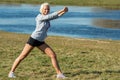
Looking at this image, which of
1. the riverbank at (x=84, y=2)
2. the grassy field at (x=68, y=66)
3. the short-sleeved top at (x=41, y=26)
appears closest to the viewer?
the short-sleeved top at (x=41, y=26)

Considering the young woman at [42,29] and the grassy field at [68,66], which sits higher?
the young woman at [42,29]

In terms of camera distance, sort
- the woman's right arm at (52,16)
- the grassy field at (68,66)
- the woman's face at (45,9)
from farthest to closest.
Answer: the grassy field at (68,66) → the woman's face at (45,9) → the woman's right arm at (52,16)

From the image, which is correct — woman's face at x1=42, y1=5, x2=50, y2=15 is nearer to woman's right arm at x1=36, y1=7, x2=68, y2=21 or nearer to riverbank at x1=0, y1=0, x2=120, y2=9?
woman's right arm at x1=36, y1=7, x2=68, y2=21

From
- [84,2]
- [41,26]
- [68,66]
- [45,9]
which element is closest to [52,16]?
[45,9]

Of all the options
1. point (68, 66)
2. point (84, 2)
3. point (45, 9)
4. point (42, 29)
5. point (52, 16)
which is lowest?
point (84, 2)

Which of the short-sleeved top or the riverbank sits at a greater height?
Result: the short-sleeved top

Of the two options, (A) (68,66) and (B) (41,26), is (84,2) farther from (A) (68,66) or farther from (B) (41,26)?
(B) (41,26)

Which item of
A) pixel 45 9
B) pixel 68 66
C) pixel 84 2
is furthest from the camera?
pixel 84 2

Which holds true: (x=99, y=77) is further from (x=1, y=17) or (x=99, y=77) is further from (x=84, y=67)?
(x=1, y=17)

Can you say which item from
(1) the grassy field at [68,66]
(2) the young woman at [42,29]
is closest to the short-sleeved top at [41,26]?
(2) the young woman at [42,29]

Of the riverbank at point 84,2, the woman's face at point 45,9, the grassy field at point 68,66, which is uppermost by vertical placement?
the woman's face at point 45,9

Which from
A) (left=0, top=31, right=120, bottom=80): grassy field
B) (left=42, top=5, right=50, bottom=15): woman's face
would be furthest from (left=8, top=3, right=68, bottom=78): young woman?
(left=0, top=31, right=120, bottom=80): grassy field

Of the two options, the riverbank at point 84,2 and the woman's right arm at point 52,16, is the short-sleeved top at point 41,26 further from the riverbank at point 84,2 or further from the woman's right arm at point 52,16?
the riverbank at point 84,2

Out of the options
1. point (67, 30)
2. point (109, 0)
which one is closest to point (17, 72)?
point (67, 30)
